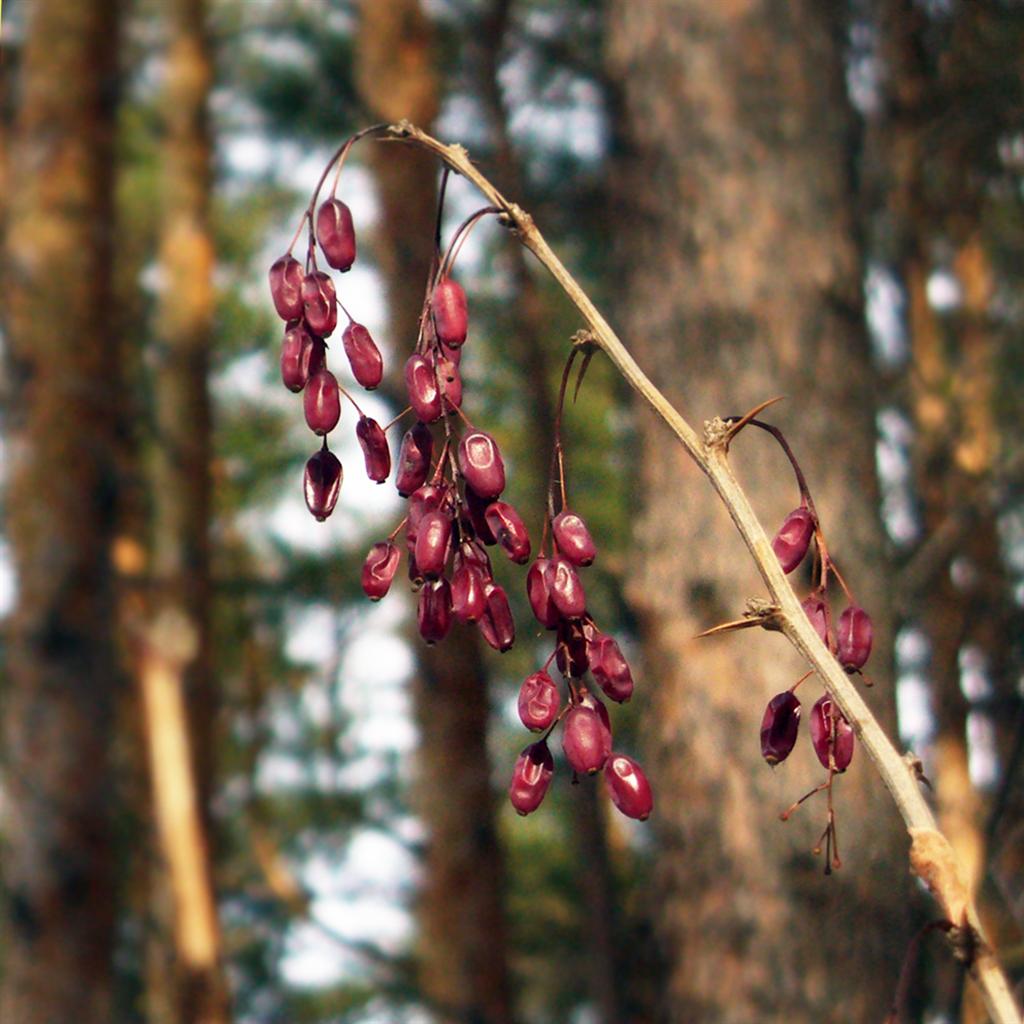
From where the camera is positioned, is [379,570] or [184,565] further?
[184,565]

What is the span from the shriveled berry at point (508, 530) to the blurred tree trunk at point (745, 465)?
184 cm

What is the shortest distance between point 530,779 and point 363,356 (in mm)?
302

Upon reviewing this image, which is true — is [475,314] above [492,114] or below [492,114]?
above

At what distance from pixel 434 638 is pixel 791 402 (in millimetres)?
2075

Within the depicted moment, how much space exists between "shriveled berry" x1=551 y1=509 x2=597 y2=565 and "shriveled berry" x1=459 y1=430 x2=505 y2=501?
5cm

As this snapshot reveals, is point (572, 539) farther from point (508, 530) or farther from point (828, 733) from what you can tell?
point (828, 733)

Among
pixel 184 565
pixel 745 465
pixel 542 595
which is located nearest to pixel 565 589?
pixel 542 595

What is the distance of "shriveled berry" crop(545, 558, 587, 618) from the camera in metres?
0.94

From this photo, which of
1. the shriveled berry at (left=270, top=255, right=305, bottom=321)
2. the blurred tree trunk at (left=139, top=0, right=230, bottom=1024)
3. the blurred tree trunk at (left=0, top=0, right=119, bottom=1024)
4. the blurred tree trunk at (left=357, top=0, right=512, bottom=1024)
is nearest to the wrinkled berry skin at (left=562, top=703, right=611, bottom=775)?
the shriveled berry at (left=270, top=255, right=305, bottom=321)

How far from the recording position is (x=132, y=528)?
10.8 metres

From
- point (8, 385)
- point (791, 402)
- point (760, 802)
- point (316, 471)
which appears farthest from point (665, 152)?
point (8, 385)

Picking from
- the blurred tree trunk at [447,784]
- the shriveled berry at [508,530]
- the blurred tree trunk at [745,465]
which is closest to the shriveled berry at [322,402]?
the shriveled berry at [508,530]

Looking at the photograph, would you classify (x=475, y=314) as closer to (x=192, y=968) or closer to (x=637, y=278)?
(x=192, y=968)

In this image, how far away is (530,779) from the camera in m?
0.96
